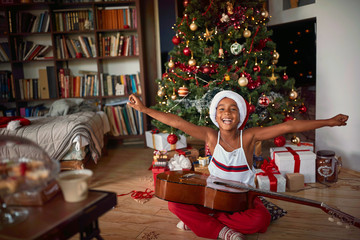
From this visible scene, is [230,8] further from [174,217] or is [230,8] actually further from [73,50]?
[73,50]

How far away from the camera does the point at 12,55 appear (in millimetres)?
3697

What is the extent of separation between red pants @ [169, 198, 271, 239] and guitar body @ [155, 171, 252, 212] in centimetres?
16

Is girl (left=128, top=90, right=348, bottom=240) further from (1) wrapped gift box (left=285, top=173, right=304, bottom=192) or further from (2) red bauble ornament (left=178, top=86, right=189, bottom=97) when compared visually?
(2) red bauble ornament (left=178, top=86, right=189, bottom=97)

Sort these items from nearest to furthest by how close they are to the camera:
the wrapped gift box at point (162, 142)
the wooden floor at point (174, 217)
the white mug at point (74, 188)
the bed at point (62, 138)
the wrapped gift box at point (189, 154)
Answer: the white mug at point (74, 188) < the wooden floor at point (174, 217) < the bed at point (62, 138) < the wrapped gift box at point (189, 154) < the wrapped gift box at point (162, 142)

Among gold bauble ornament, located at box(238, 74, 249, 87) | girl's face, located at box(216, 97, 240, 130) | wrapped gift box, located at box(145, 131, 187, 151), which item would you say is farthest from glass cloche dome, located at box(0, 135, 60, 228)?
wrapped gift box, located at box(145, 131, 187, 151)

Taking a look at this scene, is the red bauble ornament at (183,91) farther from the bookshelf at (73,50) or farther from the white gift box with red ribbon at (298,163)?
the bookshelf at (73,50)

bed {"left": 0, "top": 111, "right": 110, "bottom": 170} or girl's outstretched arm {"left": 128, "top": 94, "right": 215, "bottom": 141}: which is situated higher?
girl's outstretched arm {"left": 128, "top": 94, "right": 215, "bottom": 141}

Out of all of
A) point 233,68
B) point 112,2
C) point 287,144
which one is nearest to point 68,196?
point 233,68

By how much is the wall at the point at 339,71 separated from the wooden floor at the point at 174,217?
0.30 meters

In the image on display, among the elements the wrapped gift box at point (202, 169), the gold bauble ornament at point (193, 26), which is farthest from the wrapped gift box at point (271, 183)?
the gold bauble ornament at point (193, 26)

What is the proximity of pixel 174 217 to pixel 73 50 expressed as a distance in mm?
2741

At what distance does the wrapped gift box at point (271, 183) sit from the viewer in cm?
225

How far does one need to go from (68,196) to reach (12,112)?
3.42 metres

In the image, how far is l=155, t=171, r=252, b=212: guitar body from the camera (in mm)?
1442
